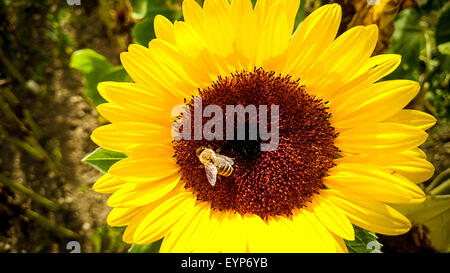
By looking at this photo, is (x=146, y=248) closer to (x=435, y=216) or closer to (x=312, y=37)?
(x=312, y=37)

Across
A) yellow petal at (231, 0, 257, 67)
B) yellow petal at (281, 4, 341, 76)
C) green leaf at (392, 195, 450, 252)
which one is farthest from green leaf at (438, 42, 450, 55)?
yellow petal at (231, 0, 257, 67)

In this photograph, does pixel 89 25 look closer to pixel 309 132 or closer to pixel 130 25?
pixel 130 25

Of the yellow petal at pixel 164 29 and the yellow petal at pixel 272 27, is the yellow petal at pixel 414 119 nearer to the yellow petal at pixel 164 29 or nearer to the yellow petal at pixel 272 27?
the yellow petal at pixel 272 27

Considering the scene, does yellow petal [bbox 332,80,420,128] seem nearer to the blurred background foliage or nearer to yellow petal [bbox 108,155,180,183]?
the blurred background foliage

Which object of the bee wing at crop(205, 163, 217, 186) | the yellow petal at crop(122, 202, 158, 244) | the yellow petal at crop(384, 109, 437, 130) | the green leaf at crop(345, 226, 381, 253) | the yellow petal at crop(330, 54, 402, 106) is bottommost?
the green leaf at crop(345, 226, 381, 253)

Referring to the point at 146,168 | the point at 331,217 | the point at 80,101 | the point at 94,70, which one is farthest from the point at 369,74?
the point at 80,101

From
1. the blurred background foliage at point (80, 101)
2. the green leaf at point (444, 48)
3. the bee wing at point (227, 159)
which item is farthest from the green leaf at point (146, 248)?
the green leaf at point (444, 48)
